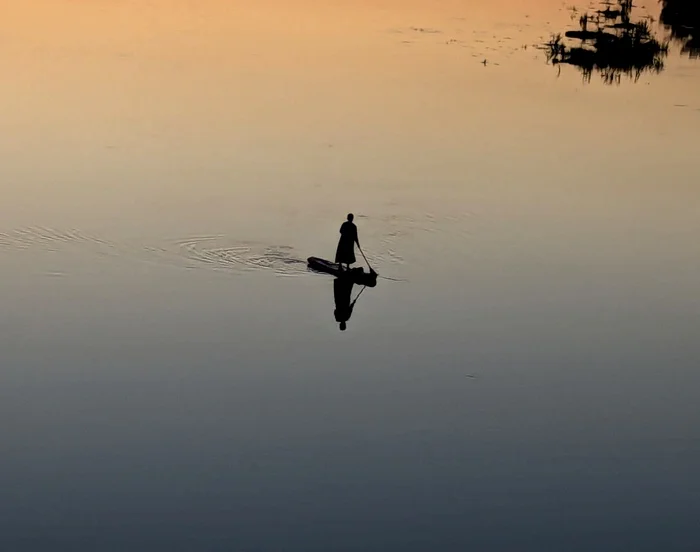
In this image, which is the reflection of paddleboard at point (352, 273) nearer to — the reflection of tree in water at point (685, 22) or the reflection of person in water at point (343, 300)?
the reflection of person in water at point (343, 300)

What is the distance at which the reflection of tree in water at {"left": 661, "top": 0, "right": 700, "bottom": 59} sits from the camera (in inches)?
1522

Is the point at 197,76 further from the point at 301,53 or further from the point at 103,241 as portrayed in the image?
the point at 103,241

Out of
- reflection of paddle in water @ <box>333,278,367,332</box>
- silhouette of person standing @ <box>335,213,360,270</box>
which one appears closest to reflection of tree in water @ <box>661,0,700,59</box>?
silhouette of person standing @ <box>335,213,360,270</box>

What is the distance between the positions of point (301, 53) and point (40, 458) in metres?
23.6

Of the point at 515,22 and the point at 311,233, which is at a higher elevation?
the point at 515,22

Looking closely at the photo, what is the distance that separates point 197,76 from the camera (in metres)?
31.4

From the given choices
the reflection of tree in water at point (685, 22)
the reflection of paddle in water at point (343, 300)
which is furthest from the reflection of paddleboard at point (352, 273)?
the reflection of tree in water at point (685, 22)

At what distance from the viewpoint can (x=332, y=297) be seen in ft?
57.7

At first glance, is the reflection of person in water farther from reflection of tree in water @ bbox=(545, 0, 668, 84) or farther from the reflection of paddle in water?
reflection of tree in water @ bbox=(545, 0, 668, 84)

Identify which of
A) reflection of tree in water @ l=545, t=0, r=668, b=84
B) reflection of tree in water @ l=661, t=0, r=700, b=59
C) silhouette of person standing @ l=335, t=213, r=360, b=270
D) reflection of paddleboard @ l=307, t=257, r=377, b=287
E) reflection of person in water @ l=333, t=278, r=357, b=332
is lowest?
reflection of person in water @ l=333, t=278, r=357, b=332

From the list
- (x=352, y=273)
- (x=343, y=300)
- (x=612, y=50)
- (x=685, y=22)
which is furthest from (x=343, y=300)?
(x=685, y=22)

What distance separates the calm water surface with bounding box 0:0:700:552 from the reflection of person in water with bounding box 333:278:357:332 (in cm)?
17

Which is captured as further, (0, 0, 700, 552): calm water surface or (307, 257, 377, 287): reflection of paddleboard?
(307, 257, 377, 287): reflection of paddleboard

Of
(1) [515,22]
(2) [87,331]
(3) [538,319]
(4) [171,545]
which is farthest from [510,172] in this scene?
(1) [515,22]
